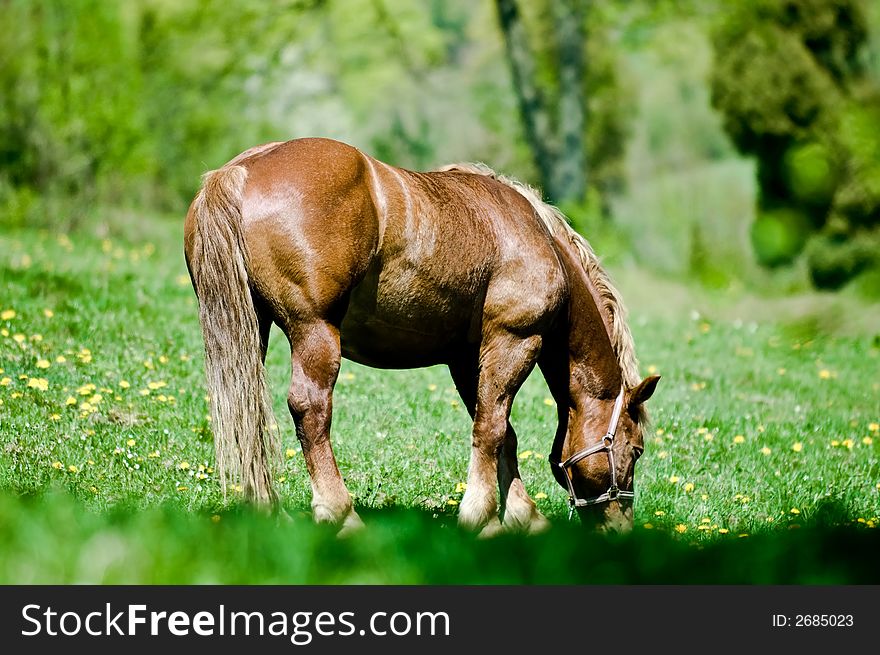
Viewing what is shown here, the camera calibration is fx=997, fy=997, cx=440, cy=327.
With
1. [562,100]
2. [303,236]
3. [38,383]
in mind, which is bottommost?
[38,383]

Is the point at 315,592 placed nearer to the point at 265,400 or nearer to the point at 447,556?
the point at 447,556

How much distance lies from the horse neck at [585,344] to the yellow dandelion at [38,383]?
12.2 feet

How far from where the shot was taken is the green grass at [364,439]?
2.96 metres

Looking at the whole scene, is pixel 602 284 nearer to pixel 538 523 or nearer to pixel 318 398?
pixel 538 523

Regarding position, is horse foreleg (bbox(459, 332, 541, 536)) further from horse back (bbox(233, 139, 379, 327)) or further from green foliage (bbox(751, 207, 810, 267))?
green foliage (bbox(751, 207, 810, 267))

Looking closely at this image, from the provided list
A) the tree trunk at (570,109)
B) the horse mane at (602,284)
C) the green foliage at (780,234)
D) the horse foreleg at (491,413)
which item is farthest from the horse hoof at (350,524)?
the tree trunk at (570,109)

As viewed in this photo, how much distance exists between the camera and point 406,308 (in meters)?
4.75

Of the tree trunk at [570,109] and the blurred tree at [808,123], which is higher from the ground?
the blurred tree at [808,123]

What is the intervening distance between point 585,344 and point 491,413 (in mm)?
693

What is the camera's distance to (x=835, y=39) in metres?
3.47

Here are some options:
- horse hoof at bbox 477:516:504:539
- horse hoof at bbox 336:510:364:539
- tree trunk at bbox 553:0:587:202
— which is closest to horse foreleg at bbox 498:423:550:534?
horse hoof at bbox 477:516:504:539

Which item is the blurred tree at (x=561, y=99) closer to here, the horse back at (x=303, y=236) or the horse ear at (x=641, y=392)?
the horse ear at (x=641, y=392)

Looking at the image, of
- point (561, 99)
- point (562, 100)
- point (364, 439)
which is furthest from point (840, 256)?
point (561, 99)

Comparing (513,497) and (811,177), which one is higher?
(811,177)
